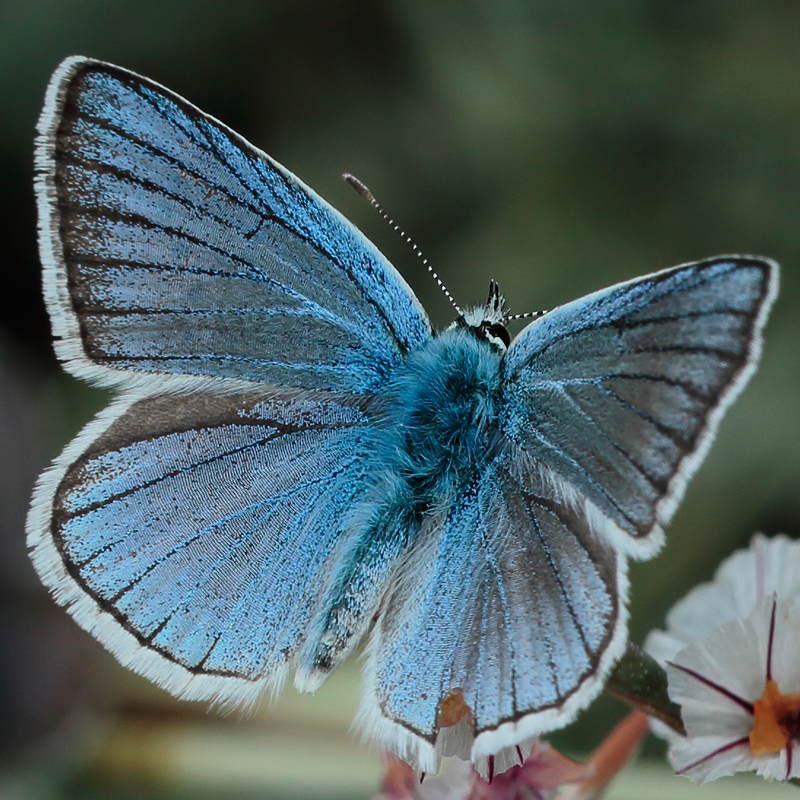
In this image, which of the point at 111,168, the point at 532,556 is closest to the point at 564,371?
the point at 532,556

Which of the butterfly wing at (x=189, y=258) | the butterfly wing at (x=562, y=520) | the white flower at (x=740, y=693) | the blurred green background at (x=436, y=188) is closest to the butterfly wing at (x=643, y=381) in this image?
the butterfly wing at (x=562, y=520)

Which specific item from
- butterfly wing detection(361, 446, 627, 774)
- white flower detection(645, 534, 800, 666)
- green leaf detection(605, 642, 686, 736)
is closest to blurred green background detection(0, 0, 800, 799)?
white flower detection(645, 534, 800, 666)

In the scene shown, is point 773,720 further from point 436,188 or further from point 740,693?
point 436,188

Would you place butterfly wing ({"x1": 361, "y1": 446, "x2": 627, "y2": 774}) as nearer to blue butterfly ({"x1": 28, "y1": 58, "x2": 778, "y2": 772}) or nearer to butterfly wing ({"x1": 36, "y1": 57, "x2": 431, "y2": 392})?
blue butterfly ({"x1": 28, "y1": 58, "x2": 778, "y2": 772})

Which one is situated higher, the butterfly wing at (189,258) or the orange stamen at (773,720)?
the butterfly wing at (189,258)

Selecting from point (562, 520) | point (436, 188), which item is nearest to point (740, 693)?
point (562, 520)

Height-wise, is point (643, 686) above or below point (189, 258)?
below

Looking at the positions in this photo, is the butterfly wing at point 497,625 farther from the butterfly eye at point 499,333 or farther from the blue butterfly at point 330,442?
the butterfly eye at point 499,333
